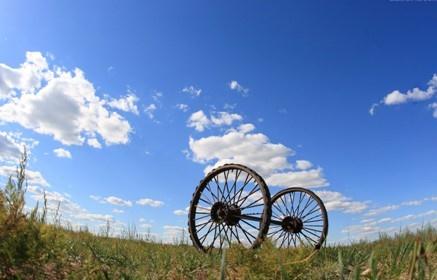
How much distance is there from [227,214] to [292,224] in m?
2.99

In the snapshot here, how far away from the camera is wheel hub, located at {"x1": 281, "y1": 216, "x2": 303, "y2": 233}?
13031mm

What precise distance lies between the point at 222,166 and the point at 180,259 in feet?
13.5

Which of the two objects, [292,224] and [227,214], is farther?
[292,224]

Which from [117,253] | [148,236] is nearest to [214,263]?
[117,253]

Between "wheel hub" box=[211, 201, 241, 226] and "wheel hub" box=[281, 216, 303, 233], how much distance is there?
2.65 meters

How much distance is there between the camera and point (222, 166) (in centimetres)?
1141

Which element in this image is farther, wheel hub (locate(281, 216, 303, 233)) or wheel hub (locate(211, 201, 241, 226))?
wheel hub (locate(281, 216, 303, 233))

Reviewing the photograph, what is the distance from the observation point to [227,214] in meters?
11.0

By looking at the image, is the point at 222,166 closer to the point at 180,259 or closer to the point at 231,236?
the point at 231,236

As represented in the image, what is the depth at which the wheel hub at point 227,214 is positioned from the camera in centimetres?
1100

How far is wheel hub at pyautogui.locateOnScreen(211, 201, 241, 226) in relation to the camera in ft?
36.1

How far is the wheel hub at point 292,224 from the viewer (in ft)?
42.8

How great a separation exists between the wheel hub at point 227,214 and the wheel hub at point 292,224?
2.65 m

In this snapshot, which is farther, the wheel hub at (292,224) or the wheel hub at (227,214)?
the wheel hub at (292,224)
